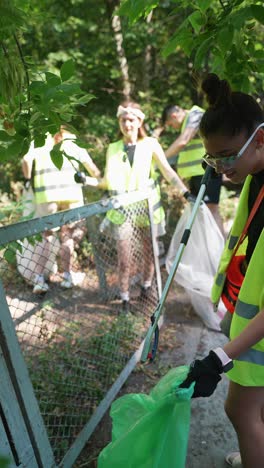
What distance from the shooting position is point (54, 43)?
8719 millimetres

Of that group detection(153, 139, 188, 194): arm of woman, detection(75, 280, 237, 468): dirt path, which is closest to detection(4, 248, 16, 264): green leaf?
detection(75, 280, 237, 468): dirt path

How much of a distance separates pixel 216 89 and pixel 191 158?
286 centimetres

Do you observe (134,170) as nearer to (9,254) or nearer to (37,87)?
(9,254)

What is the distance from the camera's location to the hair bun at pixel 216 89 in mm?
1573

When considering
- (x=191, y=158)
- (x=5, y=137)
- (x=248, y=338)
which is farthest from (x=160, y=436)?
(x=191, y=158)

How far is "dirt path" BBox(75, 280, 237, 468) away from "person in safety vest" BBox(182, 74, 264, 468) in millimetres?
687

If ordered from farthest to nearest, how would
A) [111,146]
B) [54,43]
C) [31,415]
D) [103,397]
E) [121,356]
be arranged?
[54,43]
[111,146]
[121,356]
[103,397]
[31,415]

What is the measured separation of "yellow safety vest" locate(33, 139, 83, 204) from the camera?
420cm

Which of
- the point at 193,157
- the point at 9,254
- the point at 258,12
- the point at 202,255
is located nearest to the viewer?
the point at 258,12

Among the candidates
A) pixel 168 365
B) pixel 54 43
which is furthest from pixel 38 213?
pixel 54 43

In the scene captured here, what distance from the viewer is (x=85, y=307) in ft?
12.5

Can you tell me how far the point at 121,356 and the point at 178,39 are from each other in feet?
7.51

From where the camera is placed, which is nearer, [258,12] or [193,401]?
[258,12]

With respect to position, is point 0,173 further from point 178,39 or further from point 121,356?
point 178,39
